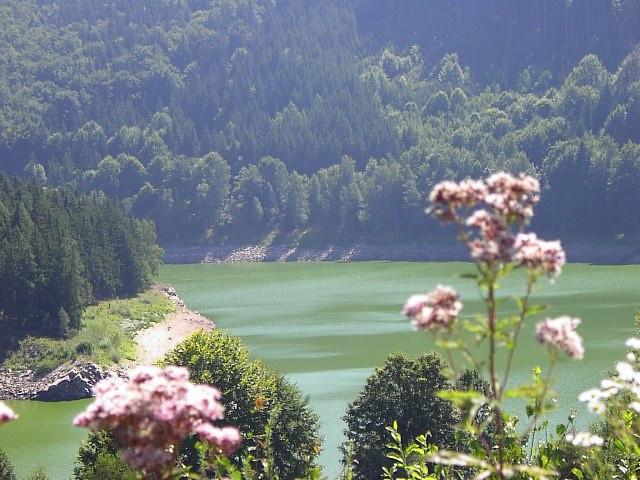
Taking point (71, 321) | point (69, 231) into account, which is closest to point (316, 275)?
point (69, 231)

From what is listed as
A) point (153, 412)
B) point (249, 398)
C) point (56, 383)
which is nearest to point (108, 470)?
point (249, 398)

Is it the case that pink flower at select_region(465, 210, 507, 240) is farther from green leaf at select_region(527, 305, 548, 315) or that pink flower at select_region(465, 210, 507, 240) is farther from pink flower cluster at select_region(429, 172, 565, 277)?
green leaf at select_region(527, 305, 548, 315)

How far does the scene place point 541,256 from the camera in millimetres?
4996

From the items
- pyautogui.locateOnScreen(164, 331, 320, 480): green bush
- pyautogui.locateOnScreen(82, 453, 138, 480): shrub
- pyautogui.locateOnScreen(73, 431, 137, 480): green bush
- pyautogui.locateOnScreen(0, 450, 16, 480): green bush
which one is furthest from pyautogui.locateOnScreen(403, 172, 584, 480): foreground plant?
pyautogui.locateOnScreen(164, 331, 320, 480): green bush

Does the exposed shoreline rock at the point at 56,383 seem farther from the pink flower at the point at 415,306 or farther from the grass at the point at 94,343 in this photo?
the pink flower at the point at 415,306

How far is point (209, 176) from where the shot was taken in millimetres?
175000

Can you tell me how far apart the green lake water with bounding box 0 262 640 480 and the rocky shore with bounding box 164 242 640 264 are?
563cm

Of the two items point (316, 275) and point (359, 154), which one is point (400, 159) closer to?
point (359, 154)

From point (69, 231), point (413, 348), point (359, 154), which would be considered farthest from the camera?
point (359, 154)

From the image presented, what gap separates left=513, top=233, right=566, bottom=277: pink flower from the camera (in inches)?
195

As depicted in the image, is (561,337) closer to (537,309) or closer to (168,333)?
(537,309)

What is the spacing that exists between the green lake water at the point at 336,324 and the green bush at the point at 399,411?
321 centimetres

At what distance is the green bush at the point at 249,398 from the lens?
30.5 metres

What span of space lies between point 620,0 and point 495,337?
20497cm
